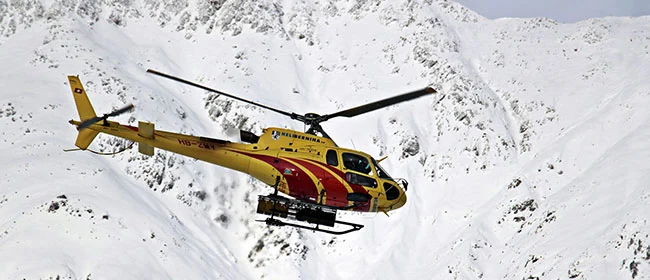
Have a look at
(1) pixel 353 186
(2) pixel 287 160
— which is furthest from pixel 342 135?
(2) pixel 287 160

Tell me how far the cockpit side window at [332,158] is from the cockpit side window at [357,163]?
11.5 inches

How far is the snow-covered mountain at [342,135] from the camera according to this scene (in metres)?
45.6

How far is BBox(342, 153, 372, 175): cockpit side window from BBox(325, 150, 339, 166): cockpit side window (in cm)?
29

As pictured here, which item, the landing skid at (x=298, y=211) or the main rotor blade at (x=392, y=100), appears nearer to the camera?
the main rotor blade at (x=392, y=100)

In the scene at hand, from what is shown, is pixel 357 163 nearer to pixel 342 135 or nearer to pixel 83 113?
pixel 83 113

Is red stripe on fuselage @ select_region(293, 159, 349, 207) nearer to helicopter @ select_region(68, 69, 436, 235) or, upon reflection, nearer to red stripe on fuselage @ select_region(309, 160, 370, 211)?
helicopter @ select_region(68, 69, 436, 235)

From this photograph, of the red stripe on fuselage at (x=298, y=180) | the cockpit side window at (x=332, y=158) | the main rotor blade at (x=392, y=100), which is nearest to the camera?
the main rotor blade at (x=392, y=100)

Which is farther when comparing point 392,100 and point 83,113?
point 83,113

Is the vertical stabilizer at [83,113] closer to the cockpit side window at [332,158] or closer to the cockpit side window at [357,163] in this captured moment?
the cockpit side window at [332,158]

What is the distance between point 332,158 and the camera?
23.5m

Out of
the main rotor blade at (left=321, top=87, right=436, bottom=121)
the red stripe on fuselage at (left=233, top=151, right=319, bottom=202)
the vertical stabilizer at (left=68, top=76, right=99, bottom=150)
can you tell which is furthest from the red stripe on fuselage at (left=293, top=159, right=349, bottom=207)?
the vertical stabilizer at (left=68, top=76, right=99, bottom=150)

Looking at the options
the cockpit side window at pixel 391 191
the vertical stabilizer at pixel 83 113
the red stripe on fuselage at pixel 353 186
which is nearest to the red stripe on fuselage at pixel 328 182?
the red stripe on fuselage at pixel 353 186

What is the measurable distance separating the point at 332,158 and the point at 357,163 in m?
0.92

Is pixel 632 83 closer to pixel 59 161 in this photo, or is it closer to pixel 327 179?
pixel 327 179
